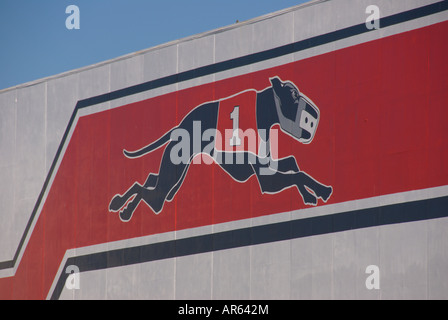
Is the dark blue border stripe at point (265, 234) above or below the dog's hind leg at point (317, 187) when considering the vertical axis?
below

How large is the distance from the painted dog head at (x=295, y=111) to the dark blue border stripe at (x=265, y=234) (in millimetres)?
1658

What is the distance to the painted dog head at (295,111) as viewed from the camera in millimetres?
15219

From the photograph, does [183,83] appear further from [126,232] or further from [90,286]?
[90,286]

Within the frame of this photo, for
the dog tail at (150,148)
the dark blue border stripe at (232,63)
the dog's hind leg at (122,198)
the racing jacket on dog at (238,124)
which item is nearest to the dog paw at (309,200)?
the racing jacket on dog at (238,124)

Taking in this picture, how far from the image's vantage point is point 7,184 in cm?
2012

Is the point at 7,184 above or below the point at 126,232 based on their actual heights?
above

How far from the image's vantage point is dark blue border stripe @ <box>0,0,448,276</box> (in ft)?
46.5

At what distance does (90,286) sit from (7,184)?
392cm

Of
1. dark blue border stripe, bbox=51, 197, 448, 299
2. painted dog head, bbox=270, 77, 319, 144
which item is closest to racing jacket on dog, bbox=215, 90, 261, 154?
painted dog head, bbox=270, 77, 319, 144

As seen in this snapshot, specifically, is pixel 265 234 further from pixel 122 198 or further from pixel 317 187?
pixel 122 198

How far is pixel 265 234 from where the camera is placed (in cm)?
1546

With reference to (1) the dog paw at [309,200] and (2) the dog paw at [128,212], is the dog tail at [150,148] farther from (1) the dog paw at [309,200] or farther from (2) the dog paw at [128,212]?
(1) the dog paw at [309,200]

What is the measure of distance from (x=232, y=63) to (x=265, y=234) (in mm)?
3590
